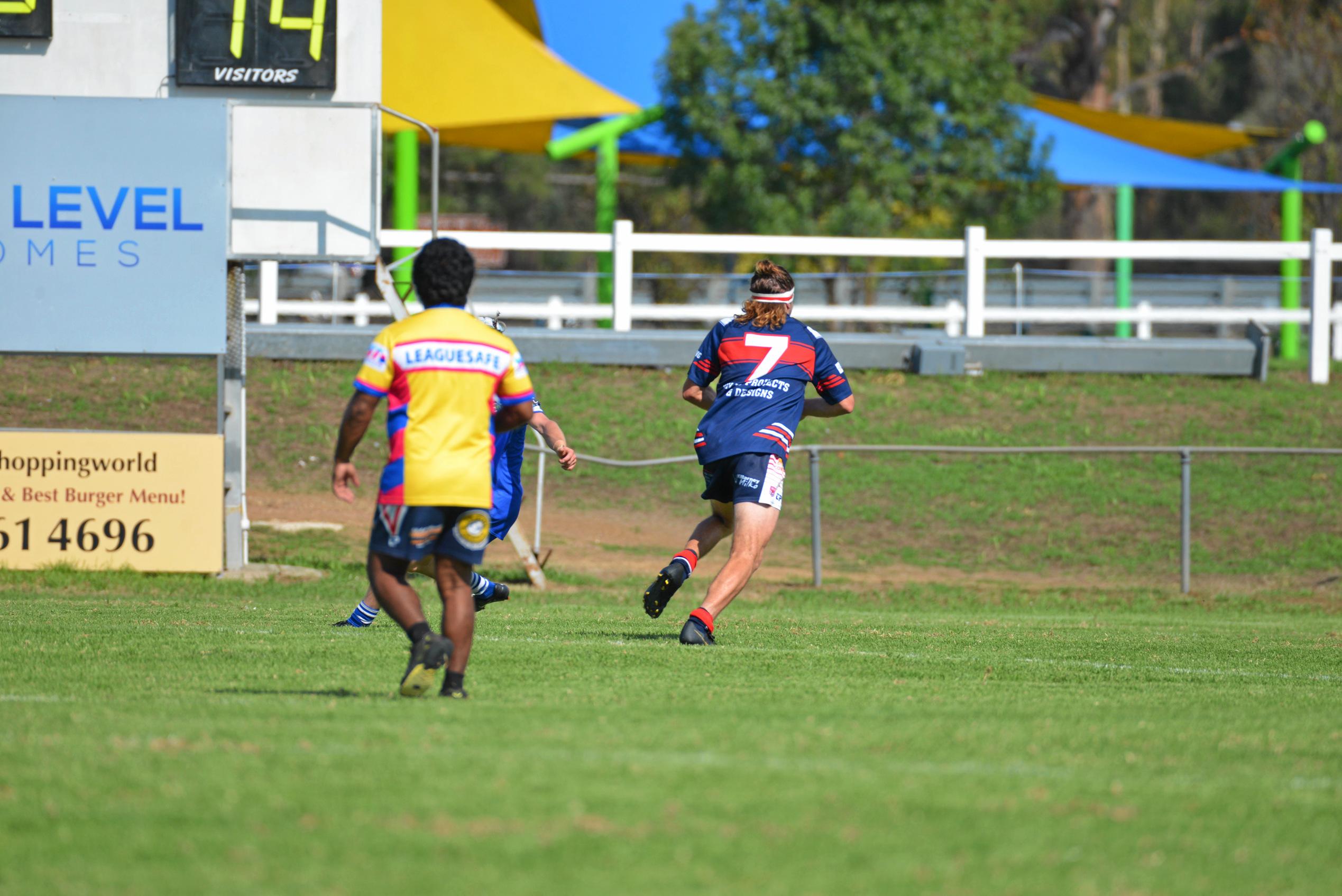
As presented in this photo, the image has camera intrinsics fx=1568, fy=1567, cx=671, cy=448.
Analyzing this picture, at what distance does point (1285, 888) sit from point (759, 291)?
5181 mm

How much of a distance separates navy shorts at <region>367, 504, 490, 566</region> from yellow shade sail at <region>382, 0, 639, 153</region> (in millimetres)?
17608

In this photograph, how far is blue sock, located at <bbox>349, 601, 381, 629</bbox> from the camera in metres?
9.04

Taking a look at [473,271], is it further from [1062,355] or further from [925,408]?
[1062,355]

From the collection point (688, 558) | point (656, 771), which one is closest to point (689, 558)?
point (688, 558)

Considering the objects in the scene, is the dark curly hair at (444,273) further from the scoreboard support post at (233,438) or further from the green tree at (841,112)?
the green tree at (841,112)

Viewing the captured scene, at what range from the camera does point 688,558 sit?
8352 millimetres

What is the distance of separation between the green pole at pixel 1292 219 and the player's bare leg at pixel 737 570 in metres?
17.1

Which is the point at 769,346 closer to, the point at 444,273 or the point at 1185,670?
the point at 1185,670

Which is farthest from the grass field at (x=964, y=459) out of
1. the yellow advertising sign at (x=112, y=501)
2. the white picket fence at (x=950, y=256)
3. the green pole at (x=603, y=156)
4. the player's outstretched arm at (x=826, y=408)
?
the player's outstretched arm at (x=826, y=408)

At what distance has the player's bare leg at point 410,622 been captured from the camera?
563 cm

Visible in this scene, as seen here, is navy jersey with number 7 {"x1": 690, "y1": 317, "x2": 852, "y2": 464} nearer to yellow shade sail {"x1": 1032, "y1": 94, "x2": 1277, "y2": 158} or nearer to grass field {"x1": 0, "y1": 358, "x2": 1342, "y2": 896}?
grass field {"x1": 0, "y1": 358, "x2": 1342, "y2": 896}

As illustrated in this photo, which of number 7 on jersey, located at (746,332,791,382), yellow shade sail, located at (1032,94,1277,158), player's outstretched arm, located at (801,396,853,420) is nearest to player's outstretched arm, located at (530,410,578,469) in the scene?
number 7 on jersey, located at (746,332,791,382)

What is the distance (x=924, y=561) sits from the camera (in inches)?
622

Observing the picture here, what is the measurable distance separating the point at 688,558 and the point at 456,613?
271cm
